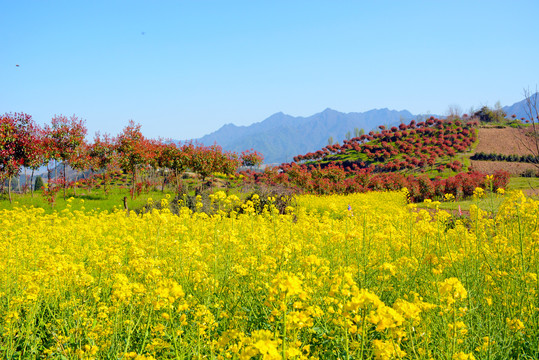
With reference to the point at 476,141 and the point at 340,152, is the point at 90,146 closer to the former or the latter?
the point at 340,152

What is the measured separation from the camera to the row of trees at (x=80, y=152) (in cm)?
1731

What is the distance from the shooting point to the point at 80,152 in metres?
20.5

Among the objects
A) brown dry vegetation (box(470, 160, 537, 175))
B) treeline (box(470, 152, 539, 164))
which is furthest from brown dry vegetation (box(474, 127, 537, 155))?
brown dry vegetation (box(470, 160, 537, 175))

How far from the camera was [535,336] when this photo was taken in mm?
3062

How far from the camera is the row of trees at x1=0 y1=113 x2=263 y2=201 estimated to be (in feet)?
56.8

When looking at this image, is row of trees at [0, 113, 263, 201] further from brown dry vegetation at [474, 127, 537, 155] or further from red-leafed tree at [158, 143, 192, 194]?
brown dry vegetation at [474, 127, 537, 155]

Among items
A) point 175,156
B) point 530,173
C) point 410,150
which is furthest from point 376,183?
point 410,150

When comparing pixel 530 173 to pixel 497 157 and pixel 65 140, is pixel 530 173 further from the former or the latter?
pixel 65 140

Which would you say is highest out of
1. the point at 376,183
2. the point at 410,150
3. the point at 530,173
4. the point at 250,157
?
the point at 410,150

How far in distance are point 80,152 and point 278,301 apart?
21198mm

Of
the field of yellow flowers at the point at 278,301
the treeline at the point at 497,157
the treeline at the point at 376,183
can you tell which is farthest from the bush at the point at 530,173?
the field of yellow flowers at the point at 278,301

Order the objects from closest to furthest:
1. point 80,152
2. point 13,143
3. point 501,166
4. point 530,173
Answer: point 13,143
point 80,152
point 530,173
point 501,166

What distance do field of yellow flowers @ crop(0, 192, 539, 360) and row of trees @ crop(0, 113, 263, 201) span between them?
490 inches

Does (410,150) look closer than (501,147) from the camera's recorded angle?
No
